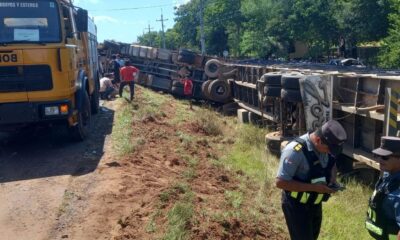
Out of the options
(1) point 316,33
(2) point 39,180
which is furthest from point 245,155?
(1) point 316,33

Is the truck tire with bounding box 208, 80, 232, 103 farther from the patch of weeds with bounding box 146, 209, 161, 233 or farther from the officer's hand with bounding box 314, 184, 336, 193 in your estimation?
the officer's hand with bounding box 314, 184, 336, 193

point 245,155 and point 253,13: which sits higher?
point 253,13

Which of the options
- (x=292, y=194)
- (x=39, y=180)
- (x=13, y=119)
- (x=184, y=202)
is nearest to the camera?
(x=292, y=194)

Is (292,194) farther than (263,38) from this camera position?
No

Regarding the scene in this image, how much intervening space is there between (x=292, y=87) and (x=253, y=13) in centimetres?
3878

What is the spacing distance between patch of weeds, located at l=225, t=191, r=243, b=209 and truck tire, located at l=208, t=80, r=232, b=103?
872 cm

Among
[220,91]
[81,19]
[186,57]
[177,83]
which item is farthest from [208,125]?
[177,83]

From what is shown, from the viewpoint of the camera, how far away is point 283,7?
4188cm

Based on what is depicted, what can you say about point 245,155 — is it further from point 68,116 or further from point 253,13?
point 253,13

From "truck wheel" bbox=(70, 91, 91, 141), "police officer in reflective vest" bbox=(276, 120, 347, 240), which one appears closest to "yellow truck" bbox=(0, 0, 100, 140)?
"truck wheel" bbox=(70, 91, 91, 141)

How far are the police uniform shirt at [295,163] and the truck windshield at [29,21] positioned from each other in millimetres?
5021

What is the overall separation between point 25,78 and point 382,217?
600 cm

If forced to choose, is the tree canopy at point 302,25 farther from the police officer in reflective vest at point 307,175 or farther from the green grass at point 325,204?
the police officer in reflective vest at point 307,175

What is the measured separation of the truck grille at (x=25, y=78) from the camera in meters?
7.12
